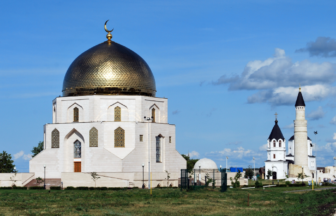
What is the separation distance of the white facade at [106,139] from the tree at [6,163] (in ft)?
31.8

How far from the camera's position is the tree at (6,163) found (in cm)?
5838

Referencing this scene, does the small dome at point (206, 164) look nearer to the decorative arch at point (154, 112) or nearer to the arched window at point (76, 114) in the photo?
the decorative arch at point (154, 112)

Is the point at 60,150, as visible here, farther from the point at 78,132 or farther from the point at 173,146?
the point at 173,146

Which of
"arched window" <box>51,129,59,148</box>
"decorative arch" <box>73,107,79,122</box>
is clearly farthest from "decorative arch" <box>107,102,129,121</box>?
"arched window" <box>51,129,59,148</box>

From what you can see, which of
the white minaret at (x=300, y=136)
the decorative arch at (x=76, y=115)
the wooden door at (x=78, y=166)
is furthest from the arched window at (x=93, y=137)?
the white minaret at (x=300, y=136)

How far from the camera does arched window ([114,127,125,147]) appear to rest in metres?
49.2

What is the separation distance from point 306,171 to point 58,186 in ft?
146

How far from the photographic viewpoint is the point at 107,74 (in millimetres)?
50344

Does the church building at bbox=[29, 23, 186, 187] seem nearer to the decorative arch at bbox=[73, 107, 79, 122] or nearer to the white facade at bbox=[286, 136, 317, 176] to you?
the decorative arch at bbox=[73, 107, 79, 122]

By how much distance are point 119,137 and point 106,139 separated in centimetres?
136

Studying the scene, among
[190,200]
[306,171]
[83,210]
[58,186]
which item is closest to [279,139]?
[306,171]

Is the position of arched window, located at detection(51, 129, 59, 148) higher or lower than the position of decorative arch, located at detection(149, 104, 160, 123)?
lower

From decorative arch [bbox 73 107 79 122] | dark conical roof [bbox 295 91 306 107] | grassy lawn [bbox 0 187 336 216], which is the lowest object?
grassy lawn [bbox 0 187 336 216]

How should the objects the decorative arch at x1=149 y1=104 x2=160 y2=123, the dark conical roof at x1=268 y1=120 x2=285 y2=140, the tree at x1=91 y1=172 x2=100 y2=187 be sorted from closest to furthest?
the tree at x1=91 y1=172 x2=100 y2=187, the decorative arch at x1=149 y1=104 x2=160 y2=123, the dark conical roof at x1=268 y1=120 x2=285 y2=140
